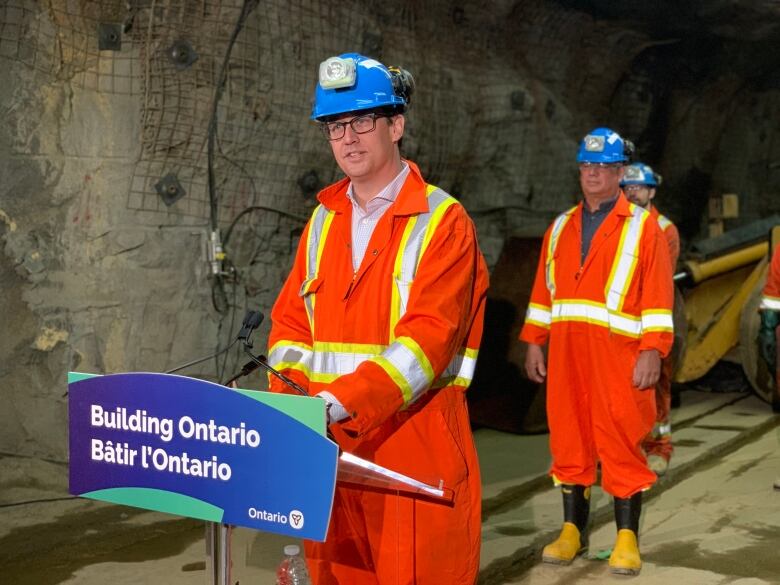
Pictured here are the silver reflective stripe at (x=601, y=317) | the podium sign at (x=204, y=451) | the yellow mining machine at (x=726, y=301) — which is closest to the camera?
the podium sign at (x=204, y=451)

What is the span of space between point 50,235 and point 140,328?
74 centimetres

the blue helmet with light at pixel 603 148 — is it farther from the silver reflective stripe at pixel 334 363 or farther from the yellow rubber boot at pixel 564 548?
the silver reflective stripe at pixel 334 363

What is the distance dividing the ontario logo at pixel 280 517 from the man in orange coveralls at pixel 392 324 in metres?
0.58

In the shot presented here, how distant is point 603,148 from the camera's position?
185 inches

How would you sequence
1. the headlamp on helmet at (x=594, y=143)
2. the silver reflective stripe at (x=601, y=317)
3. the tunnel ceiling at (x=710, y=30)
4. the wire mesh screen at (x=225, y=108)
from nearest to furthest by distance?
the silver reflective stripe at (x=601, y=317) < the headlamp on helmet at (x=594, y=143) < the wire mesh screen at (x=225, y=108) < the tunnel ceiling at (x=710, y=30)

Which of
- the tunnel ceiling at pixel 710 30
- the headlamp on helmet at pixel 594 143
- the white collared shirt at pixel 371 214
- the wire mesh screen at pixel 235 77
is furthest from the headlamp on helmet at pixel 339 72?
the tunnel ceiling at pixel 710 30

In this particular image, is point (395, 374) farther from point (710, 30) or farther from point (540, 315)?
point (710, 30)

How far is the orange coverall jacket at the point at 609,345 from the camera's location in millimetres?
4391

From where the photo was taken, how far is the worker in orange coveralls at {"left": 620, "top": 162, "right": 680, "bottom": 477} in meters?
6.18

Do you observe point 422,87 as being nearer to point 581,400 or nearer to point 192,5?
point 192,5

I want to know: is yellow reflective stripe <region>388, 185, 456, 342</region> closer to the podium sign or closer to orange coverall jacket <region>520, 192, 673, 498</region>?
the podium sign

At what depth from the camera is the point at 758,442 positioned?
7000 mm

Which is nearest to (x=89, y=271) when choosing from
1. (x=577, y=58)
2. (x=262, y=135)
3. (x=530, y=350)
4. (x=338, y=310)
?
(x=262, y=135)

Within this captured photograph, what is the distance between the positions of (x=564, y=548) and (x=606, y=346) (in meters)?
0.90
